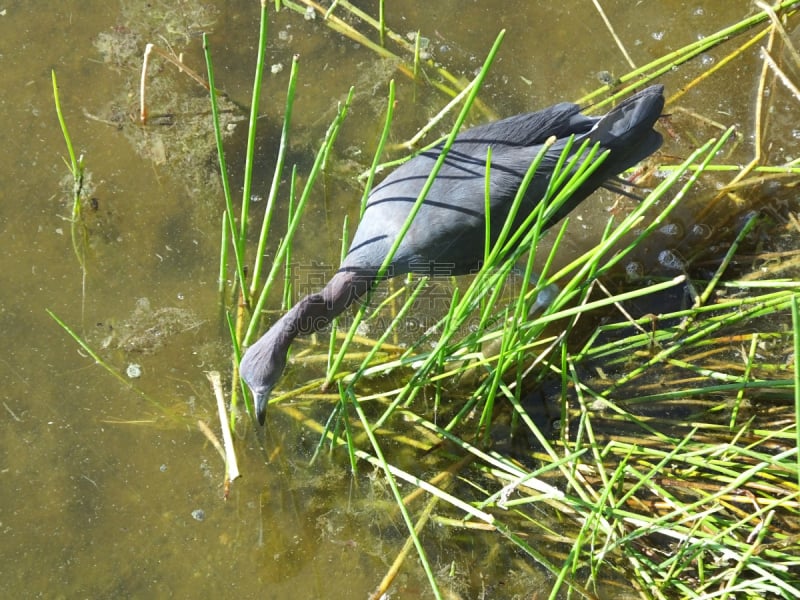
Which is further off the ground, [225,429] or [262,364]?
[262,364]

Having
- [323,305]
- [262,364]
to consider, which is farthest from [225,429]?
[323,305]

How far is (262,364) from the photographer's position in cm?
241

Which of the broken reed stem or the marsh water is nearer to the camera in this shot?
the broken reed stem

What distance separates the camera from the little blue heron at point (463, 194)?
2.58 m

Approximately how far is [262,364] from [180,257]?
87cm

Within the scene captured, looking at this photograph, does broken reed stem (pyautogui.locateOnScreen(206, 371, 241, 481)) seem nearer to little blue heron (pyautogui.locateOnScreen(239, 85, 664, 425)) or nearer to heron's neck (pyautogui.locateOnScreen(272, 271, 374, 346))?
little blue heron (pyautogui.locateOnScreen(239, 85, 664, 425))

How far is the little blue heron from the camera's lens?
8.47ft

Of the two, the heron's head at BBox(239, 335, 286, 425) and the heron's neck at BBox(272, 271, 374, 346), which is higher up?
the heron's neck at BBox(272, 271, 374, 346)

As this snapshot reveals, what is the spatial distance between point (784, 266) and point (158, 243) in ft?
8.02

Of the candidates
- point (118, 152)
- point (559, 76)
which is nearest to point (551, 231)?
point (559, 76)

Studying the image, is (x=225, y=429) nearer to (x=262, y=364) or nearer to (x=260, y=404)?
(x=260, y=404)

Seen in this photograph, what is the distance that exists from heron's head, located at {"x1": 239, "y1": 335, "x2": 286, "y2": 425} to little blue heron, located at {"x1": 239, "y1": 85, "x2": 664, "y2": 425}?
69 mm

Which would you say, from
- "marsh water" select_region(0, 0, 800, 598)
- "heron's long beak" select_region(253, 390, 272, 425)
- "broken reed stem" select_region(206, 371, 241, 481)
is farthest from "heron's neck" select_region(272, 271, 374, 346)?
"marsh water" select_region(0, 0, 800, 598)

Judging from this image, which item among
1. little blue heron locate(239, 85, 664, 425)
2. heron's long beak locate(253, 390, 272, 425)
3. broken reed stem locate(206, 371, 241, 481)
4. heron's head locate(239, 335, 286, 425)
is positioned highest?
little blue heron locate(239, 85, 664, 425)
